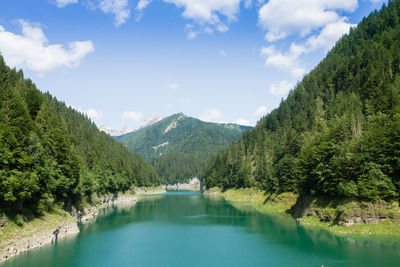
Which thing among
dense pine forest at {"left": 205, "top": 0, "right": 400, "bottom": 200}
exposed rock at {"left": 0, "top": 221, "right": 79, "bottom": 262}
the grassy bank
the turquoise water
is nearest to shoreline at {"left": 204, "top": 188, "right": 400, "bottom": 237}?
dense pine forest at {"left": 205, "top": 0, "right": 400, "bottom": 200}

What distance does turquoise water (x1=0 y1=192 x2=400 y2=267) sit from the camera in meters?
38.6

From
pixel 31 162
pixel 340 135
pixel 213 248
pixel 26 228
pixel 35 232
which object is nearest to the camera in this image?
pixel 26 228

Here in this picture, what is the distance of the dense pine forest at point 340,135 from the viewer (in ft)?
176

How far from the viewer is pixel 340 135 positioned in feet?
214

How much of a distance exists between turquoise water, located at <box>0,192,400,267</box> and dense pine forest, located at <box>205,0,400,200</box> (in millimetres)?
12542

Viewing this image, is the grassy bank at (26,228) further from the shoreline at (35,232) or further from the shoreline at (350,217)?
the shoreline at (350,217)

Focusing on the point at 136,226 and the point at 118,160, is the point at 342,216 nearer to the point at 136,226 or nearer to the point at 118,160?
the point at 136,226

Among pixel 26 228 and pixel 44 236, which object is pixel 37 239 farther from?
pixel 26 228

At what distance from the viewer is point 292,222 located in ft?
224

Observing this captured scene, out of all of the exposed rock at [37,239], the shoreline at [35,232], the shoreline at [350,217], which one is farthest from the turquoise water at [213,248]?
the shoreline at [350,217]

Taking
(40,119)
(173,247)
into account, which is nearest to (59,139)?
(40,119)

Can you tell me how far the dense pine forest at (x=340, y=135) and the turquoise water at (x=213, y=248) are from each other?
1254 centimetres

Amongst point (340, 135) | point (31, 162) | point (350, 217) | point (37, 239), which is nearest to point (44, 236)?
point (37, 239)

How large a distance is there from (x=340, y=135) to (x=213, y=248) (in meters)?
40.1
